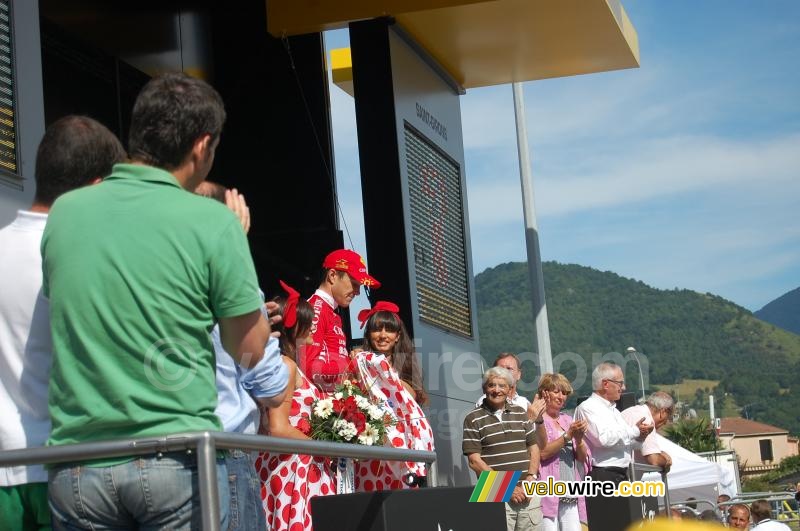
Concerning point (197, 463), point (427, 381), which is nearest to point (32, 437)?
point (197, 463)

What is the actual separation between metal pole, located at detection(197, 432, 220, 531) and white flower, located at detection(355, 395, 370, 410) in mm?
3657

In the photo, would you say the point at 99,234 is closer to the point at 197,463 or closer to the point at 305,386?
the point at 197,463

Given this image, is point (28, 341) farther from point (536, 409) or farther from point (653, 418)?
point (653, 418)

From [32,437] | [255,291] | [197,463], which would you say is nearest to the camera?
[197,463]

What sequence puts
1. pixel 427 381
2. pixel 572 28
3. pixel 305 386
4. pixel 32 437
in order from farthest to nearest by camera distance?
1. pixel 572 28
2. pixel 427 381
3. pixel 305 386
4. pixel 32 437

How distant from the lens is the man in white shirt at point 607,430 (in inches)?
356

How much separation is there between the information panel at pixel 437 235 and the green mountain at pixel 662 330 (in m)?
122

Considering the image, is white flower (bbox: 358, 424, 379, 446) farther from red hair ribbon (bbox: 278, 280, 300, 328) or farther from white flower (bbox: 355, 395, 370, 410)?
red hair ribbon (bbox: 278, 280, 300, 328)

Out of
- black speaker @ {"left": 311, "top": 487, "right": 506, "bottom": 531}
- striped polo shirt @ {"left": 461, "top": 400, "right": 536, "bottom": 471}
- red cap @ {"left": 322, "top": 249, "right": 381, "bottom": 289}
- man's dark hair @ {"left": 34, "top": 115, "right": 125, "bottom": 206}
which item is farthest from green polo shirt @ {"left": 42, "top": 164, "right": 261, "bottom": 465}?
→ striped polo shirt @ {"left": 461, "top": 400, "right": 536, "bottom": 471}

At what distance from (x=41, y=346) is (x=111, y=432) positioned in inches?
19.1

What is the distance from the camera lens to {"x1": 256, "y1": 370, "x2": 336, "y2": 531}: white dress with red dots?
593 cm

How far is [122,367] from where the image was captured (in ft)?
9.34

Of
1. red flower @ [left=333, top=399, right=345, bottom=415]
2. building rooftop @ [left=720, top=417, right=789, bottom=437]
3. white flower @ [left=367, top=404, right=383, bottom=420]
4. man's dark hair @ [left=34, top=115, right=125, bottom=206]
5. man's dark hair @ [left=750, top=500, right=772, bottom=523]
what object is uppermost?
man's dark hair @ [left=34, top=115, right=125, bottom=206]

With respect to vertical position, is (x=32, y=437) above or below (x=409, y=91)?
below
